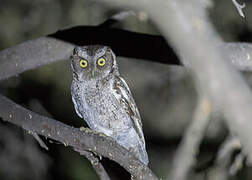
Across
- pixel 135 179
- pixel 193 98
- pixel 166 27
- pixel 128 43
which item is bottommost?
pixel 193 98

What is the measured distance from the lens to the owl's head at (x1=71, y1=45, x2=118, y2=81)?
375cm

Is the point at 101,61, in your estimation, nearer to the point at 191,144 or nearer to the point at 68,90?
the point at 68,90

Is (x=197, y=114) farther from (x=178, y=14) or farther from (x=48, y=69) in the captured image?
(x=48, y=69)

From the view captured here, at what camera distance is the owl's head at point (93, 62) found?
12.3ft

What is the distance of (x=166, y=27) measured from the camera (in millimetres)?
848

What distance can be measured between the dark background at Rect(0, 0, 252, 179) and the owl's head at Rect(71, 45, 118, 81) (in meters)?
1.25

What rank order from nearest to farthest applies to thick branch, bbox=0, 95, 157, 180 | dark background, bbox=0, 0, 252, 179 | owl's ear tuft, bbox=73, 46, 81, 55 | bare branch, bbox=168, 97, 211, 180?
bare branch, bbox=168, 97, 211, 180 → thick branch, bbox=0, 95, 157, 180 → owl's ear tuft, bbox=73, 46, 81, 55 → dark background, bbox=0, 0, 252, 179

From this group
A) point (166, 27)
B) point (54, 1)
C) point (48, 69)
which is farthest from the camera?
point (48, 69)

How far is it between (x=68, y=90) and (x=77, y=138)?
→ 3.75 m

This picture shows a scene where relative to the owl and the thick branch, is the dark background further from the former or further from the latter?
the thick branch

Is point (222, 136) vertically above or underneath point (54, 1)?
underneath

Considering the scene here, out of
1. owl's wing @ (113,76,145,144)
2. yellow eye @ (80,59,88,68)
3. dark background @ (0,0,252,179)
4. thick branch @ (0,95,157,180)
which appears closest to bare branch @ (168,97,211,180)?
thick branch @ (0,95,157,180)

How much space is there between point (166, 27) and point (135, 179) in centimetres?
201

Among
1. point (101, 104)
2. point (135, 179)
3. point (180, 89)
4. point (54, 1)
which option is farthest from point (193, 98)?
point (135, 179)
